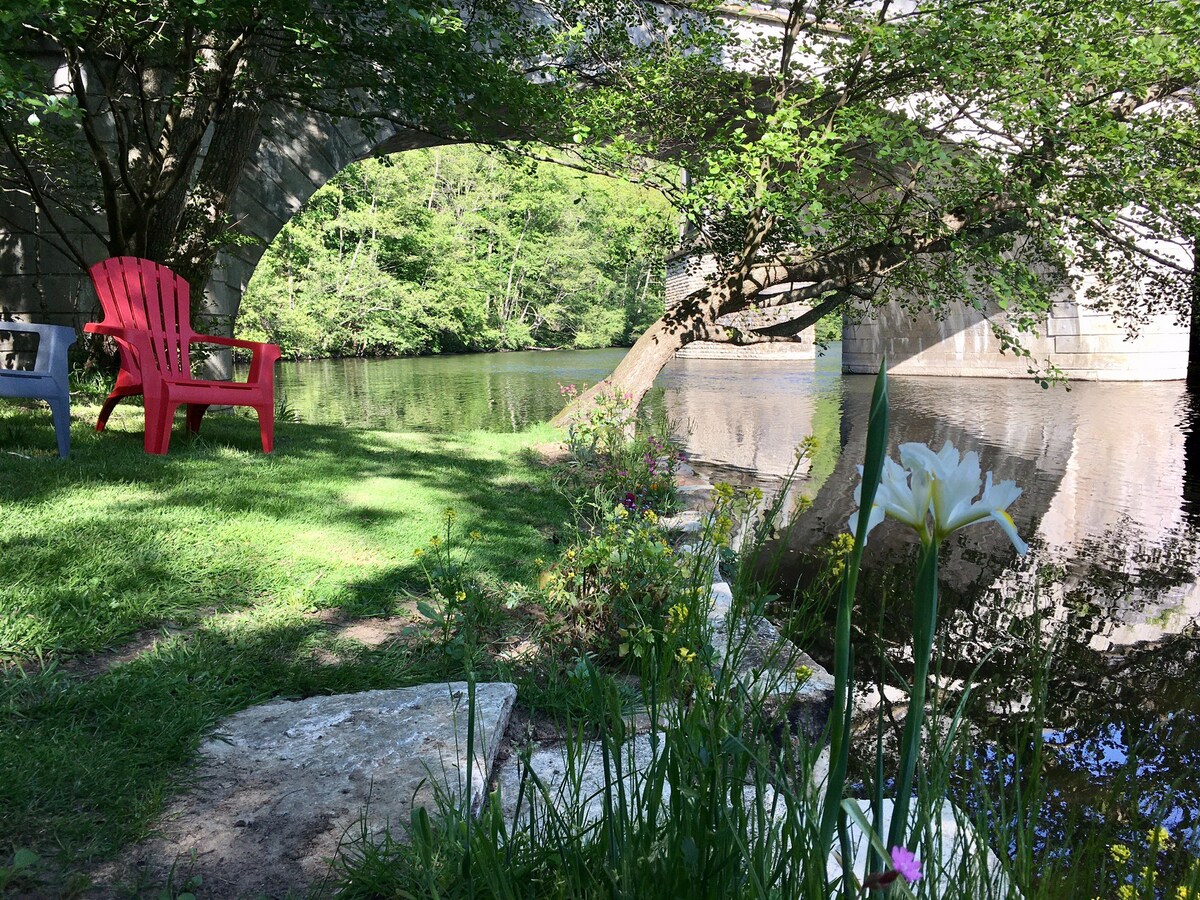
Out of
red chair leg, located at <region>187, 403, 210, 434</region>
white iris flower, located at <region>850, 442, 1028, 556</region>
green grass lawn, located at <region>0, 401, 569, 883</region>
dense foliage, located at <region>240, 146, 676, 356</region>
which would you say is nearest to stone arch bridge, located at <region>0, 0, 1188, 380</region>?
red chair leg, located at <region>187, 403, 210, 434</region>

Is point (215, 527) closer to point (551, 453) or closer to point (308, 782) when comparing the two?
point (308, 782)

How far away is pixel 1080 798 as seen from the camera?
6.49ft

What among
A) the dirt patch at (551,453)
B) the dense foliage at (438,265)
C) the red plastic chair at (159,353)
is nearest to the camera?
the red plastic chair at (159,353)

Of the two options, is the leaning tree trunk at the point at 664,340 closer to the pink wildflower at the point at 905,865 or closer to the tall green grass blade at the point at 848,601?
the tall green grass blade at the point at 848,601

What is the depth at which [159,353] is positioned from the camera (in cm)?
457

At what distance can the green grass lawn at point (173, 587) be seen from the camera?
1584mm

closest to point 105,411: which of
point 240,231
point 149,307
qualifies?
point 149,307

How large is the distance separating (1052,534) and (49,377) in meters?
4.88

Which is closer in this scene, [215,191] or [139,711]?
[139,711]

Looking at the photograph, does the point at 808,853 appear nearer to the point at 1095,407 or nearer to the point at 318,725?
the point at 318,725

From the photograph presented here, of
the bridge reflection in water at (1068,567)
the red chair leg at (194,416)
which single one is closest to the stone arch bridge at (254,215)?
the bridge reflection in water at (1068,567)

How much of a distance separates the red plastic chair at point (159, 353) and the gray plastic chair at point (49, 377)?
217 millimetres

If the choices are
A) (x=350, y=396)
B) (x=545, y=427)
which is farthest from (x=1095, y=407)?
(x=350, y=396)

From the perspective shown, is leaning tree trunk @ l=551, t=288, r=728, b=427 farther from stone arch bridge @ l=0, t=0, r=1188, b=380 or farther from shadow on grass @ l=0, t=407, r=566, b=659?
shadow on grass @ l=0, t=407, r=566, b=659
